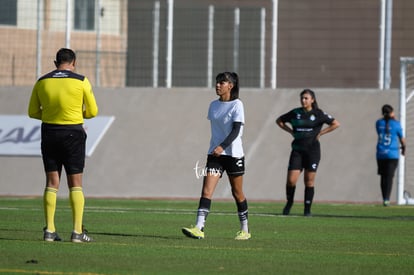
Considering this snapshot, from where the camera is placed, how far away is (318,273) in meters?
10.3

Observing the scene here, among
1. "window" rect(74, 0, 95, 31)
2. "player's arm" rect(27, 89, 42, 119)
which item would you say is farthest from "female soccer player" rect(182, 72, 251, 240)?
"window" rect(74, 0, 95, 31)

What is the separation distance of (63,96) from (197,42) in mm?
15065

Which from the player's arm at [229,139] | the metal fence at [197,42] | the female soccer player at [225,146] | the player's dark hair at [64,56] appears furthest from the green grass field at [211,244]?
the metal fence at [197,42]

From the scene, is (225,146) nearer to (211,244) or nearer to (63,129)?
(211,244)

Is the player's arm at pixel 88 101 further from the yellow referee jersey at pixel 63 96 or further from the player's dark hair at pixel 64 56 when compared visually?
the player's dark hair at pixel 64 56

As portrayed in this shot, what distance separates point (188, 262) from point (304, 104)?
900 centimetres

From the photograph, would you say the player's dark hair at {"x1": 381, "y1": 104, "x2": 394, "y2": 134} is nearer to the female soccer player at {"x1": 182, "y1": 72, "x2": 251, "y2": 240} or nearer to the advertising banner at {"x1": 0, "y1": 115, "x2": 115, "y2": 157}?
the advertising banner at {"x1": 0, "y1": 115, "x2": 115, "y2": 157}

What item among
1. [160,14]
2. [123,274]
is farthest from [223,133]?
[160,14]

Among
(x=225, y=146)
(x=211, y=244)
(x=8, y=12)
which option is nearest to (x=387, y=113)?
(x=8, y=12)

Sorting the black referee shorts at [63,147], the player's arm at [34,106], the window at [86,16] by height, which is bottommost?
the black referee shorts at [63,147]

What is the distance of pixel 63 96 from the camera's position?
13.0 m

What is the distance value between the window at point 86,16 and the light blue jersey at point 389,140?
26.4ft

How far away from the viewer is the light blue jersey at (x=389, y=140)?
79.0 ft

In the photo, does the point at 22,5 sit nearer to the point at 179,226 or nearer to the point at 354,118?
the point at 354,118
